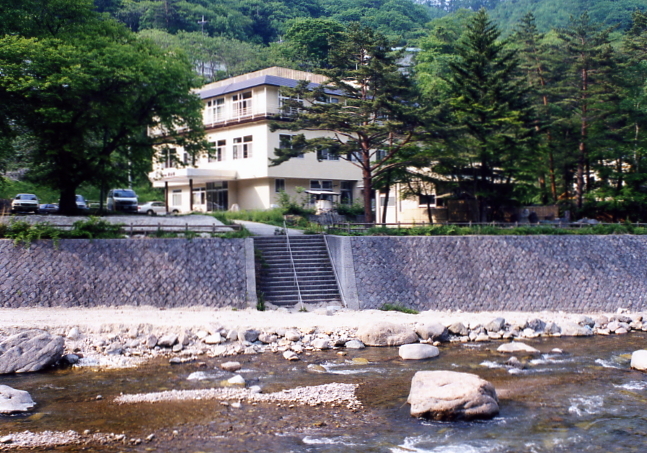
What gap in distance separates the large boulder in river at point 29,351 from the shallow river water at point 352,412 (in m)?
0.42

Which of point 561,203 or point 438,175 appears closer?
point 438,175

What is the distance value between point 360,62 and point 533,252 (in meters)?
11.6

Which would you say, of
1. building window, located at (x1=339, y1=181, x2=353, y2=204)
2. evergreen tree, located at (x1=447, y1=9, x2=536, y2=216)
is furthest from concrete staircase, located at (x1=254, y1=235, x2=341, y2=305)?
building window, located at (x1=339, y1=181, x2=353, y2=204)

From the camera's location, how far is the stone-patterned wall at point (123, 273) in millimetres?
19297

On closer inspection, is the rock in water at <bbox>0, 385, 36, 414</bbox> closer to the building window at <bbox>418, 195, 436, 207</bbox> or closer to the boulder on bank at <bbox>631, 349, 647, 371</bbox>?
the boulder on bank at <bbox>631, 349, 647, 371</bbox>

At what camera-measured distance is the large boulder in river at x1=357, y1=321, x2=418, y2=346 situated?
17.5m

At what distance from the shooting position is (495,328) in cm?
1928

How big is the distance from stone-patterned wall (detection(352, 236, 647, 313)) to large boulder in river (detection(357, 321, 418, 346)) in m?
3.60

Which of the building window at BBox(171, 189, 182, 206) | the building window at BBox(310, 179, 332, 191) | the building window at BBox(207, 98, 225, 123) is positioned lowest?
the building window at BBox(171, 189, 182, 206)

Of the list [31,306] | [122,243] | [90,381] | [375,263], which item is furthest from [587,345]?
[31,306]

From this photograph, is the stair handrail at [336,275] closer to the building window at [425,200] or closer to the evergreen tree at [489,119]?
the evergreen tree at [489,119]

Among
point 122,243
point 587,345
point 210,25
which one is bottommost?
point 587,345

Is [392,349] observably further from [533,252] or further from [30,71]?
[30,71]

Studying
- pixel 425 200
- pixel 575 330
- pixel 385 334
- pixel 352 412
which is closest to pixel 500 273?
pixel 575 330
